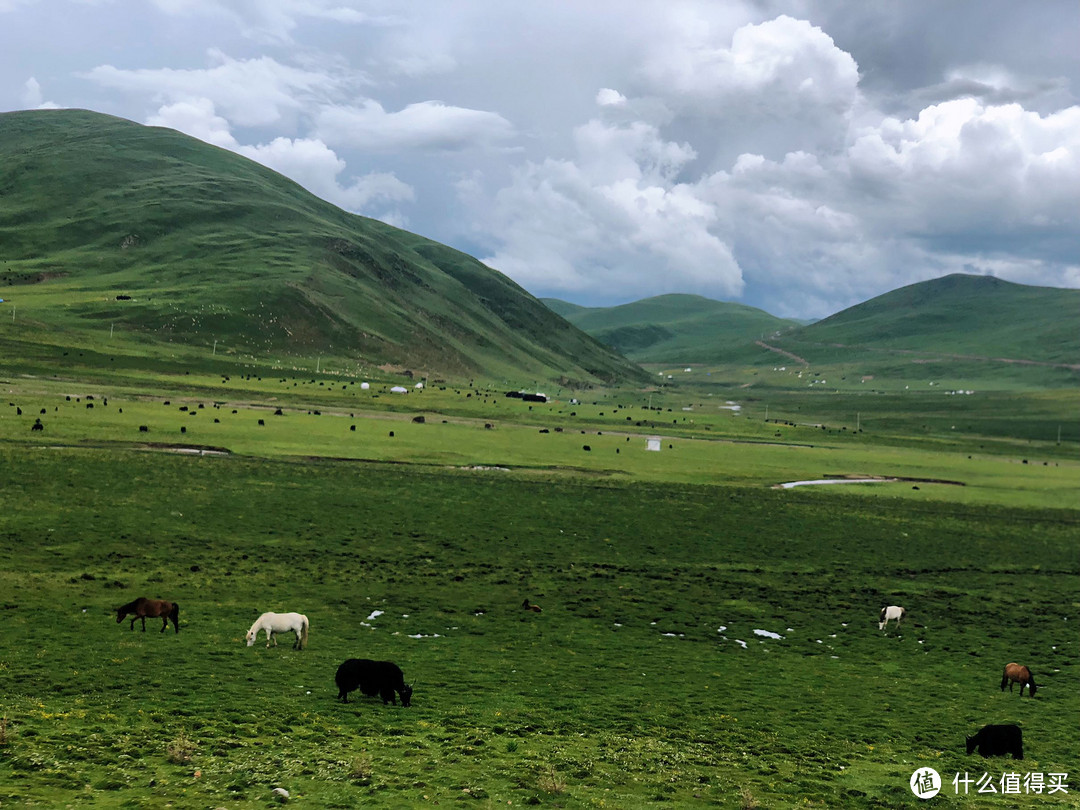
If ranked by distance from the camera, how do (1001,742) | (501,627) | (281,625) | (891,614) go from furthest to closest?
(891,614) < (501,627) < (281,625) < (1001,742)

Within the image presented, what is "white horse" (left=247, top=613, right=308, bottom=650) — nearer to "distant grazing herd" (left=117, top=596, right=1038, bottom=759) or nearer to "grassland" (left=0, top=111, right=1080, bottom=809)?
"distant grazing herd" (left=117, top=596, right=1038, bottom=759)

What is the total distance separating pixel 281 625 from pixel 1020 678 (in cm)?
2399

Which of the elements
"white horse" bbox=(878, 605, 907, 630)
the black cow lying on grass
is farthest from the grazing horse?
the black cow lying on grass

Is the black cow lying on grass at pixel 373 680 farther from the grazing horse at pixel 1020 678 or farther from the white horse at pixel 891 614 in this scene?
the white horse at pixel 891 614

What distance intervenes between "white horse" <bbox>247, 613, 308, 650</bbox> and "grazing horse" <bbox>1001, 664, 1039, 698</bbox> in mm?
22911

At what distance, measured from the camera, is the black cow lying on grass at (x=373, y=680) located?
2094cm

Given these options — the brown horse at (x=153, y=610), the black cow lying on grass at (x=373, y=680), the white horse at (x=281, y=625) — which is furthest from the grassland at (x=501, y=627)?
the white horse at (x=281, y=625)

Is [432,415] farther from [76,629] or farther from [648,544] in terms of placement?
[76,629]

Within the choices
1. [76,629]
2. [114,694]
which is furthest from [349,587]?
[114,694]

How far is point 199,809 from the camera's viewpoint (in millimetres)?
13297

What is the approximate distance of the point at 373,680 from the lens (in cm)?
2114

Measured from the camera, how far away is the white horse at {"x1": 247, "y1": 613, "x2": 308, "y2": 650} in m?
25.1

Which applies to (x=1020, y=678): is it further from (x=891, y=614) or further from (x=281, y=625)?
(x=281, y=625)

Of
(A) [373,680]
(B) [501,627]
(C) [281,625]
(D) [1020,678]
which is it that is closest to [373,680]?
(A) [373,680]
